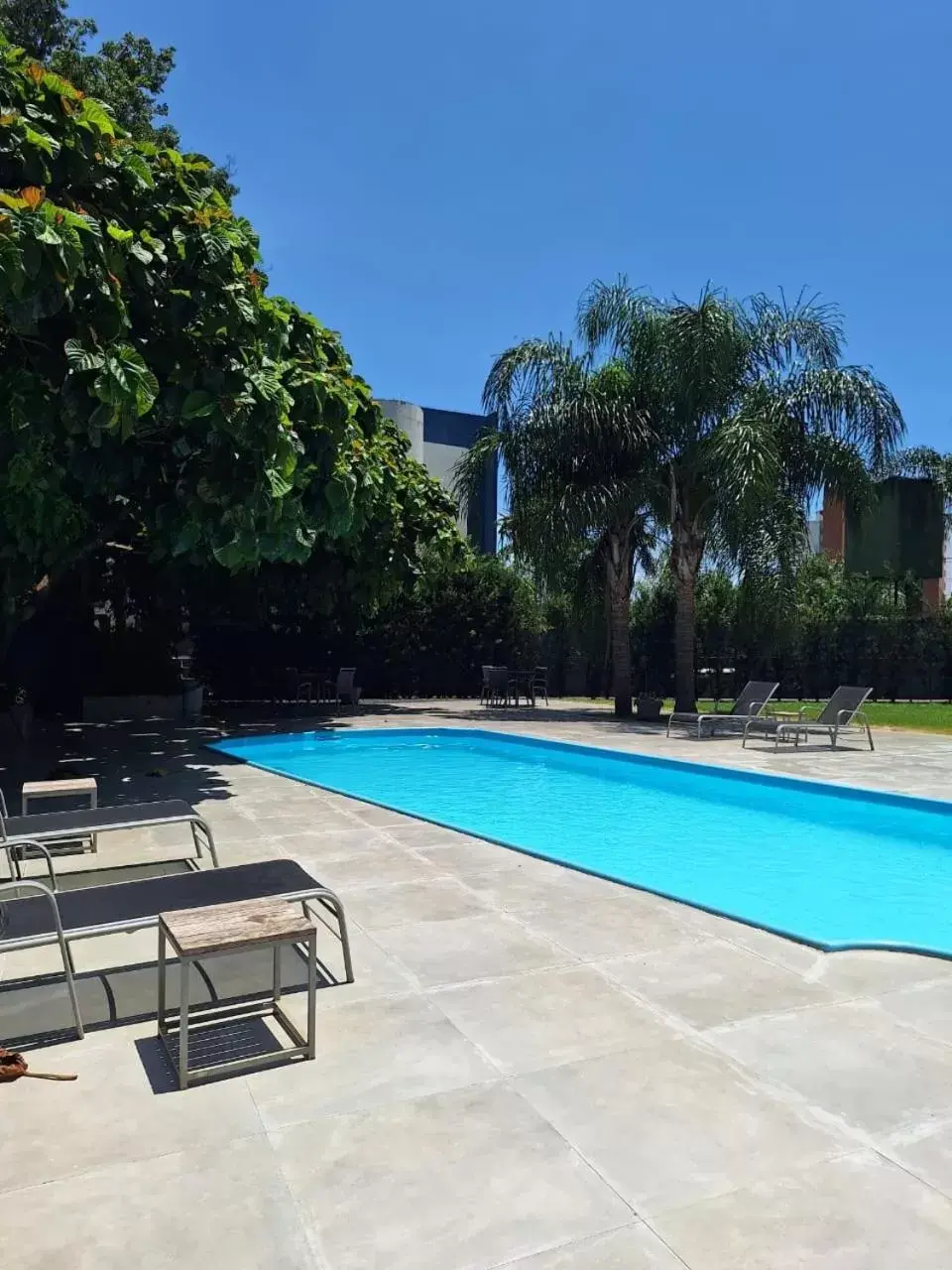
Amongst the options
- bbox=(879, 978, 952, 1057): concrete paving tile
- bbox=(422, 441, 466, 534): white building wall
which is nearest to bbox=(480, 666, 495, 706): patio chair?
bbox=(879, 978, 952, 1057): concrete paving tile

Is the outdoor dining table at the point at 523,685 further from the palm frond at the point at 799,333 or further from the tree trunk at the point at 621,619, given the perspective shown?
the palm frond at the point at 799,333

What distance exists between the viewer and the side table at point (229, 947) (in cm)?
322

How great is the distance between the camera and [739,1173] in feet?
8.77

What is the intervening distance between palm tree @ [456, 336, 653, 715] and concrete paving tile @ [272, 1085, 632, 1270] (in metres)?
14.9

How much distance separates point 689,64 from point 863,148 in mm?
3385

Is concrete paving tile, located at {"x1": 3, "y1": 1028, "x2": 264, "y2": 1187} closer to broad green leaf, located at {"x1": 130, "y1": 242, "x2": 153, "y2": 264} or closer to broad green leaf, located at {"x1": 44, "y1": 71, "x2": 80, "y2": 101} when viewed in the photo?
broad green leaf, located at {"x1": 130, "y1": 242, "x2": 153, "y2": 264}

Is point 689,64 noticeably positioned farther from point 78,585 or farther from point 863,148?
point 78,585

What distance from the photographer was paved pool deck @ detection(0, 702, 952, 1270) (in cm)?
238

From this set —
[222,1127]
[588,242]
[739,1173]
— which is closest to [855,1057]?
[739,1173]

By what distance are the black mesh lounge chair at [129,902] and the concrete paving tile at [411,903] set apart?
2.80 feet

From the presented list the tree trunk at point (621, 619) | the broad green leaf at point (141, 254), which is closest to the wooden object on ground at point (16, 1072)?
the broad green leaf at point (141, 254)

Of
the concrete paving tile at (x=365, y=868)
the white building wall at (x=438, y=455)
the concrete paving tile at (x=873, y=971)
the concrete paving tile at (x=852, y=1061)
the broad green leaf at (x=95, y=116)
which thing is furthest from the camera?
the white building wall at (x=438, y=455)

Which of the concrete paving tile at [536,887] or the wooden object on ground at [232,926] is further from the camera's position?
the concrete paving tile at [536,887]

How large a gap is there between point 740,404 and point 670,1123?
52.3 ft
